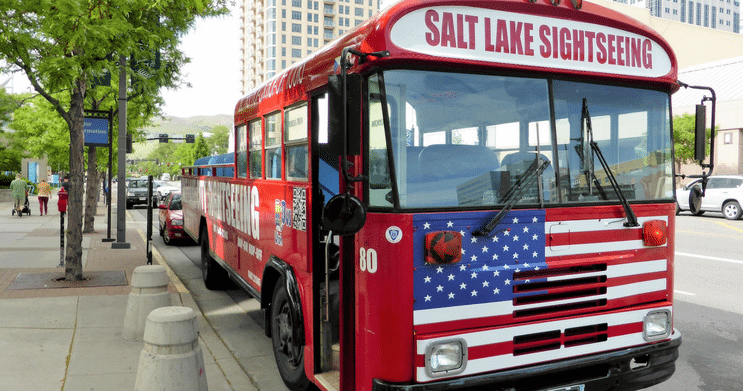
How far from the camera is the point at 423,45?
3328mm

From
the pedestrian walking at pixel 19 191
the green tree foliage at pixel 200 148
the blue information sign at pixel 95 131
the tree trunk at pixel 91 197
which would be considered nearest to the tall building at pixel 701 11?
the green tree foliage at pixel 200 148

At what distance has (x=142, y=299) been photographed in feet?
20.4

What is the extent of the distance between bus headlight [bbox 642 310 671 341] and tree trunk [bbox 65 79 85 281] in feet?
26.7

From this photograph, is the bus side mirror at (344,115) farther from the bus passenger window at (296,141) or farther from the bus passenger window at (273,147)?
the bus passenger window at (273,147)

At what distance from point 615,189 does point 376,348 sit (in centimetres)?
184

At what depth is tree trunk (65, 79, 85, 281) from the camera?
9.08 m

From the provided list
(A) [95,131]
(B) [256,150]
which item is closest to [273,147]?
(B) [256,150]

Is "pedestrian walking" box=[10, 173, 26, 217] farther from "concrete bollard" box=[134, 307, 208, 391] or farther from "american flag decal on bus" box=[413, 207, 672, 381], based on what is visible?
"american flag decal on bus" box=[413, 207, 672, 381]

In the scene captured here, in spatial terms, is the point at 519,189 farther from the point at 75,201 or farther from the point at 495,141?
the point at 75,201

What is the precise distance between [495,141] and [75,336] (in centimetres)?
501

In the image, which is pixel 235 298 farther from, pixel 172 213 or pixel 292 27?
pixel 292 27

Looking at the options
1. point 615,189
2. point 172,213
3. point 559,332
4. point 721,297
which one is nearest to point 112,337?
point 559,332

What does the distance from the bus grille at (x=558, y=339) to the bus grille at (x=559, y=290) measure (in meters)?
0.13

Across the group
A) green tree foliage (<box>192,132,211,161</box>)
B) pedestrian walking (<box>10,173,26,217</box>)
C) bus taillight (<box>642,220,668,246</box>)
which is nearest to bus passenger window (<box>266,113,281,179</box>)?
bus taillight (<box>642,220,668,246</box>)
